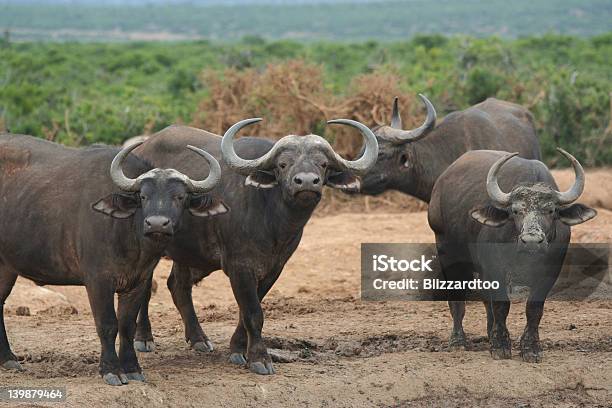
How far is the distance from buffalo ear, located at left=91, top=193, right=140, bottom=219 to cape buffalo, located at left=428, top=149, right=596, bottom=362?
104 inches

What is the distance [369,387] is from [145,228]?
2.07 meters

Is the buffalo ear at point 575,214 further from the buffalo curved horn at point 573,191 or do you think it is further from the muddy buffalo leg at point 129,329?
the muddy buffalo leg at point 129,329

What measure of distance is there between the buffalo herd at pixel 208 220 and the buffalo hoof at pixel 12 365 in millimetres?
11

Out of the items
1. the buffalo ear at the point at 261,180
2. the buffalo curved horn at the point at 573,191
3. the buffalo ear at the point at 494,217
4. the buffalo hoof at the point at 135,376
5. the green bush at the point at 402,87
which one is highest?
the buffalo ear at the point at 261,180

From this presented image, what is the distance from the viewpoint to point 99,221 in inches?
324

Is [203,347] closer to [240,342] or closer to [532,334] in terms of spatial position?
[240,342]

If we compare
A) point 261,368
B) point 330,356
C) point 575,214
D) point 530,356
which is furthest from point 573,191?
point 261,368

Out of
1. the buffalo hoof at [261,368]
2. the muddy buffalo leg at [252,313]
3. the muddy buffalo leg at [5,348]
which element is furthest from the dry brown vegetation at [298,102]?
the muddy buffalo leg at [5,348]

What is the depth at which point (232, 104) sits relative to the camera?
59.4ft

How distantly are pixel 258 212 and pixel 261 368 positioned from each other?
1.15m

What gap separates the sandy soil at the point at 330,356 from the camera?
836 cm

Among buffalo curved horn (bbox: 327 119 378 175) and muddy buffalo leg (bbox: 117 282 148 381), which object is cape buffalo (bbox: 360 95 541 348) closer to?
buffalo curved horn (bbox: 327 119 378 175)

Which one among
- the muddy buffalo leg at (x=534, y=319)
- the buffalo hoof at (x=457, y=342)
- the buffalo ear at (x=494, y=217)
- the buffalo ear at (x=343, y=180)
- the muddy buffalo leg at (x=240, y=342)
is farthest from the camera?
the buffalo hoof at (x=457, y=342)

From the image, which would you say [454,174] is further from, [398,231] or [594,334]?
[398,231]
